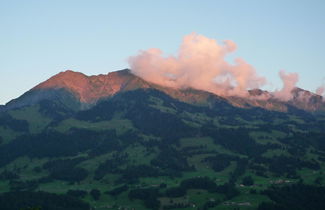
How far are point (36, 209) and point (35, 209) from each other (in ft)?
2.33

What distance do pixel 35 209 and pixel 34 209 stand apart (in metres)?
1.86

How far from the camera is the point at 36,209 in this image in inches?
5974

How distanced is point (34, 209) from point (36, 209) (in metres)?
2.55

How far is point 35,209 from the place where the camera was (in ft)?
500

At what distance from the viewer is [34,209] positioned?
154 metres
